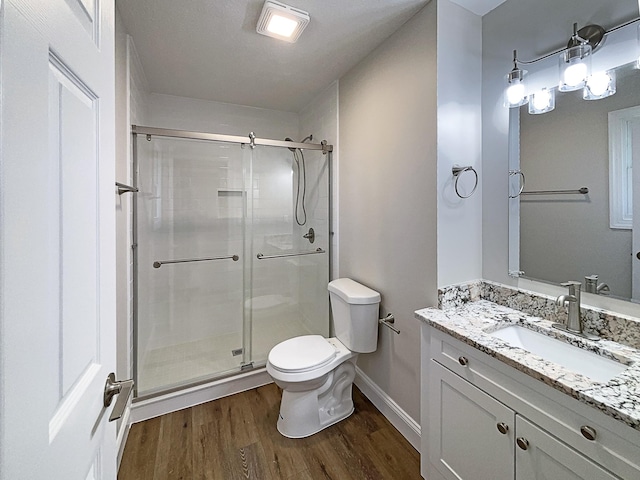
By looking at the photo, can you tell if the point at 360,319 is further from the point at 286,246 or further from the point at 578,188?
the point at 578,188

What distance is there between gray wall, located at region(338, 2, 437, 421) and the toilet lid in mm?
423

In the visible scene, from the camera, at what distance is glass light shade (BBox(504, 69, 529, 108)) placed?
144 centimetres

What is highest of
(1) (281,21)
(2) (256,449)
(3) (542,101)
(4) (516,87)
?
(1) (281,21)

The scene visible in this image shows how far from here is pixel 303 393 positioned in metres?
1.74

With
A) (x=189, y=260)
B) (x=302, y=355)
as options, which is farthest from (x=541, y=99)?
(x=189, y=260)

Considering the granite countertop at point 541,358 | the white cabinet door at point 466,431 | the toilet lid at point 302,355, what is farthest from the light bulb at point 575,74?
the toilet lid at point 302,355

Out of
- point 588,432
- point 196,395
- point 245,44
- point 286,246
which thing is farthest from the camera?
point 286,246

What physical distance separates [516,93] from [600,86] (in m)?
0.33

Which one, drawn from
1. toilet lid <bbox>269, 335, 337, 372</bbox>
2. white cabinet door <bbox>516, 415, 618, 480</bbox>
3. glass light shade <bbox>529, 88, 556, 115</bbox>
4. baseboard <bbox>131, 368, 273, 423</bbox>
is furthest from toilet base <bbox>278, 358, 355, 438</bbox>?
glass light shade <bbox>529, 88, 556, 115</bbox>

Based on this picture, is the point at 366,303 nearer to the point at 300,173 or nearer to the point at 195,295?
the point at 300,173

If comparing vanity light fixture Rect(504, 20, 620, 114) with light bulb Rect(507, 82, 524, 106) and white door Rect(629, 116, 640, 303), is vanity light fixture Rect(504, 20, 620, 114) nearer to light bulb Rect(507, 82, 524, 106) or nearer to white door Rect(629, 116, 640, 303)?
light bulb Rect(507, 82, 524, 106)

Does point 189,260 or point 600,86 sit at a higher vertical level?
point 600,86

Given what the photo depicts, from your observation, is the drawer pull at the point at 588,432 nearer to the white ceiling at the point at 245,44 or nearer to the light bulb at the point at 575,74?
the light bulb at the point at 575,74

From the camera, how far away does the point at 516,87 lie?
57.2 inches
